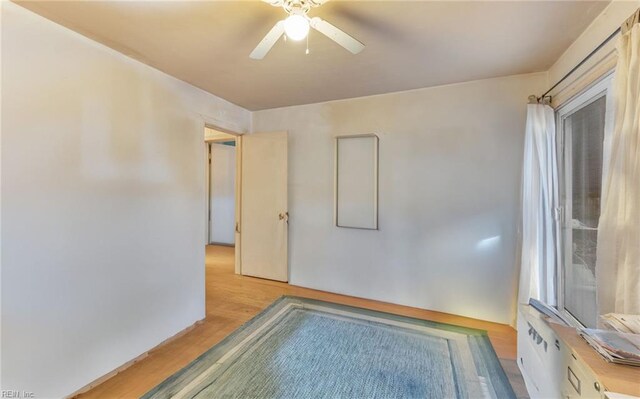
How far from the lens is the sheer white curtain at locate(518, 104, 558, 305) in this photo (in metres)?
2.07

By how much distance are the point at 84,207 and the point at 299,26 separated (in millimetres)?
1784

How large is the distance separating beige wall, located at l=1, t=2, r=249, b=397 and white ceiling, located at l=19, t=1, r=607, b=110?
10.2 inches

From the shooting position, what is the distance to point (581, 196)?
187 centimetres

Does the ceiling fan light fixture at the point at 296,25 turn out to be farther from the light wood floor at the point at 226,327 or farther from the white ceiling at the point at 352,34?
the light wood floor at the point at 226,327

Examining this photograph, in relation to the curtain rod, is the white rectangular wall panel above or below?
below

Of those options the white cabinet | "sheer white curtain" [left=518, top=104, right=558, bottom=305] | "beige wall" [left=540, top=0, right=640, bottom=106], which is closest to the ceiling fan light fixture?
"beige wall" [left=540, top=0, right=640, bottom=106]

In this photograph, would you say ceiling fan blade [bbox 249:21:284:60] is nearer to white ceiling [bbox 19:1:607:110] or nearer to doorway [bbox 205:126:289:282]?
white ceiling [bbox 19:1:607:110]

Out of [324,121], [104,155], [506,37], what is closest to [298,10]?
[506,37]

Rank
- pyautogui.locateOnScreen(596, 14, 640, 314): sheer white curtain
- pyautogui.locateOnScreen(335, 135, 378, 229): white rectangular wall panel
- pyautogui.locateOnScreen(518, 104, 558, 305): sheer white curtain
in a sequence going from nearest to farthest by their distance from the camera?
pyautogui.locateOnScreen(596, 14, 640, 314): sheer white curtain
pyautogui.locateOnScreen(518, 104, 558, 305): sheer white curtain
pyautogui.locateOnScreen(335, 135, 378, 229): white rectangular wall panel

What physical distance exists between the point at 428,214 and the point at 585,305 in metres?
1.31

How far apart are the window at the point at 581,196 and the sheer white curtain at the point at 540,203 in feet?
0.27

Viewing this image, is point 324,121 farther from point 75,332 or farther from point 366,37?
point 75,332

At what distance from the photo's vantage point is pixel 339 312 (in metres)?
2.73

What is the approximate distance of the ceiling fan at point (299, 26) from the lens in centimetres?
119
